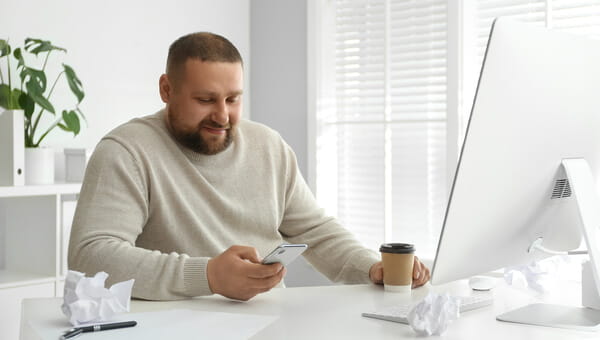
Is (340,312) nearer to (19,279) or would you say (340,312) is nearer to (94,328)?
(94,328)

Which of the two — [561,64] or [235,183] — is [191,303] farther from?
[561,64]

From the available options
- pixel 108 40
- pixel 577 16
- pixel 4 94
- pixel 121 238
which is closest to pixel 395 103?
pixel 577 16

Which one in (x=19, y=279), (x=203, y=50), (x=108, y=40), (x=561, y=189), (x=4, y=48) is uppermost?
(x=108, y=40)

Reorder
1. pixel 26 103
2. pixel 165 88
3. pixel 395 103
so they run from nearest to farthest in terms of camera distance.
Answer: pixel 165 88
pixel 26 103
pixel 395 103

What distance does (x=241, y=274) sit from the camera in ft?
4.74

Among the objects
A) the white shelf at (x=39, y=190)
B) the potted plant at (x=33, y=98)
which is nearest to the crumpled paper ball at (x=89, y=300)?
the white shelf at (x=39, y=190)

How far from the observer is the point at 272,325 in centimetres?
129

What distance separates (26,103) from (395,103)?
1.61m

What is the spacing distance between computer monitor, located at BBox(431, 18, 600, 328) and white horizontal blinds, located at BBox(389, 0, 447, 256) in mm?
1822

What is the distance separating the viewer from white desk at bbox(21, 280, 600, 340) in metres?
1.23

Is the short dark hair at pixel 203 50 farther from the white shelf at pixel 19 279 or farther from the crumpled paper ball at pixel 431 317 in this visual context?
the white shelf at pixel 19 279

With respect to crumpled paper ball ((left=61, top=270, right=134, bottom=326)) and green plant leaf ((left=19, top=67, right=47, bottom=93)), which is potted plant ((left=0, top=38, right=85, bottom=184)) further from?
crumpled paper ball ((left=61, top=270, right=134, bottom=326))

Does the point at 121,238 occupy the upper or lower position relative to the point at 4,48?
lower

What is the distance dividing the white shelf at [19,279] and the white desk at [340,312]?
3.72ft
